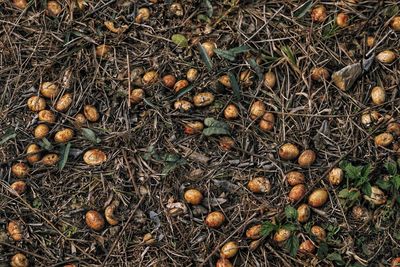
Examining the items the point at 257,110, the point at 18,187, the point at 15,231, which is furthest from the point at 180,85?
the point at 15,231

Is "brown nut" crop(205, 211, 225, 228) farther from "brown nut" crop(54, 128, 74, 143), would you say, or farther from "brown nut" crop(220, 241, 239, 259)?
"brown nut" crop(54, 128, 74, 143)

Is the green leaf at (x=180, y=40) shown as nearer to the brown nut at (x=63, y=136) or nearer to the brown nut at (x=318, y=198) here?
the brown nut at (x=63, y=136)

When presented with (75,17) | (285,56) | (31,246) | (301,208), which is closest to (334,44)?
(285,56)

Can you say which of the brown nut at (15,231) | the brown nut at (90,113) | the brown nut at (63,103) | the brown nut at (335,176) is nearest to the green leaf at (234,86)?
the brown nut at (335,176)

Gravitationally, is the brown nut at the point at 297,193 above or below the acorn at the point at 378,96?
below

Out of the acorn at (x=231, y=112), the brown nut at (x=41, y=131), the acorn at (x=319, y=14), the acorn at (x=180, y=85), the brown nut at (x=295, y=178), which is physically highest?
the acorn at (x=319, y=14)

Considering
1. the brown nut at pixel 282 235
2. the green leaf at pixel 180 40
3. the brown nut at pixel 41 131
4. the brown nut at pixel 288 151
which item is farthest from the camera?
the green leaf at pixel 180 40

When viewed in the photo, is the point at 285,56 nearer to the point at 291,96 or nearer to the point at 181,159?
the point at 291,96
